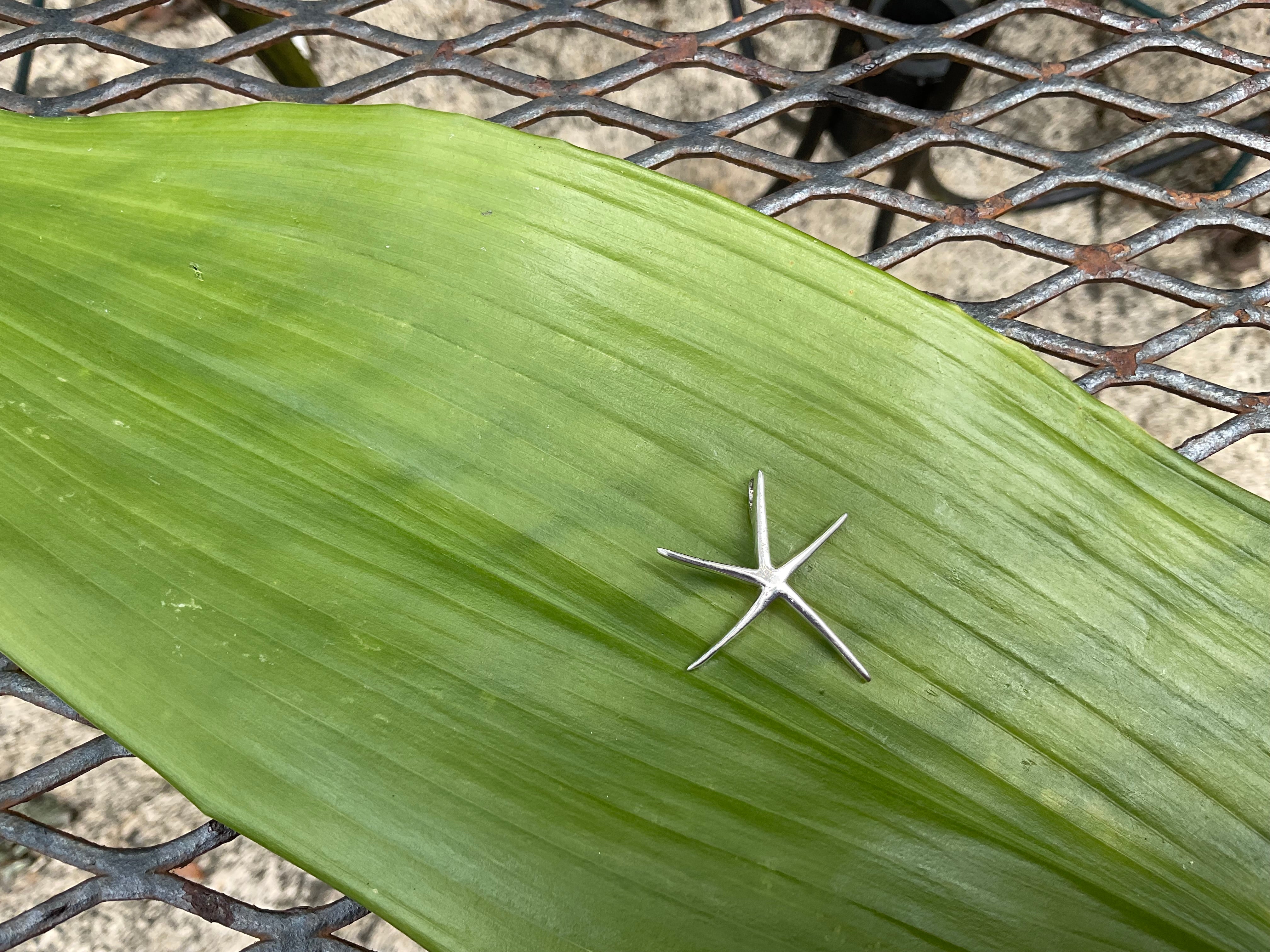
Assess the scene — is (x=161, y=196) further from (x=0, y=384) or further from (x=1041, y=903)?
(x=1041, y=903)

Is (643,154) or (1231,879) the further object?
(643,154)

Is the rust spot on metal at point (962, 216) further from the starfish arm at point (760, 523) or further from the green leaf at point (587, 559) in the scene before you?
the starfish arm at point (760, 523)

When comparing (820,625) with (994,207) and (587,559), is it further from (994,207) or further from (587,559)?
(994,207)

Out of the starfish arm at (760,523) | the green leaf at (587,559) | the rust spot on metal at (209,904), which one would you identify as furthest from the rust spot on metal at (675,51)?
the rust spot on metal at (209,904)

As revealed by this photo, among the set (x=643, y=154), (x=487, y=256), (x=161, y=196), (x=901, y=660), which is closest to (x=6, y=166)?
(x=161, y=196)

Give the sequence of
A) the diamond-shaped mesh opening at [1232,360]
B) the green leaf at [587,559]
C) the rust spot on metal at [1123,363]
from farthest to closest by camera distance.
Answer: the diamond-shaped mesh opening at [1232,360] < the rust spot on metal at [1123,363] < the green leaf at [587,559]

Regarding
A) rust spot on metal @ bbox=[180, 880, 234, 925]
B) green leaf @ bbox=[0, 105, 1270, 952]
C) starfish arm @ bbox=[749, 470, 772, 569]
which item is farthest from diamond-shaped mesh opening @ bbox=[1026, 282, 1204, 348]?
rust spot on metal @ bbox=[180, 880, 234, 925]

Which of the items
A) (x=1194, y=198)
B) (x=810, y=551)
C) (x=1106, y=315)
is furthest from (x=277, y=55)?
(x=1106, y=315)
